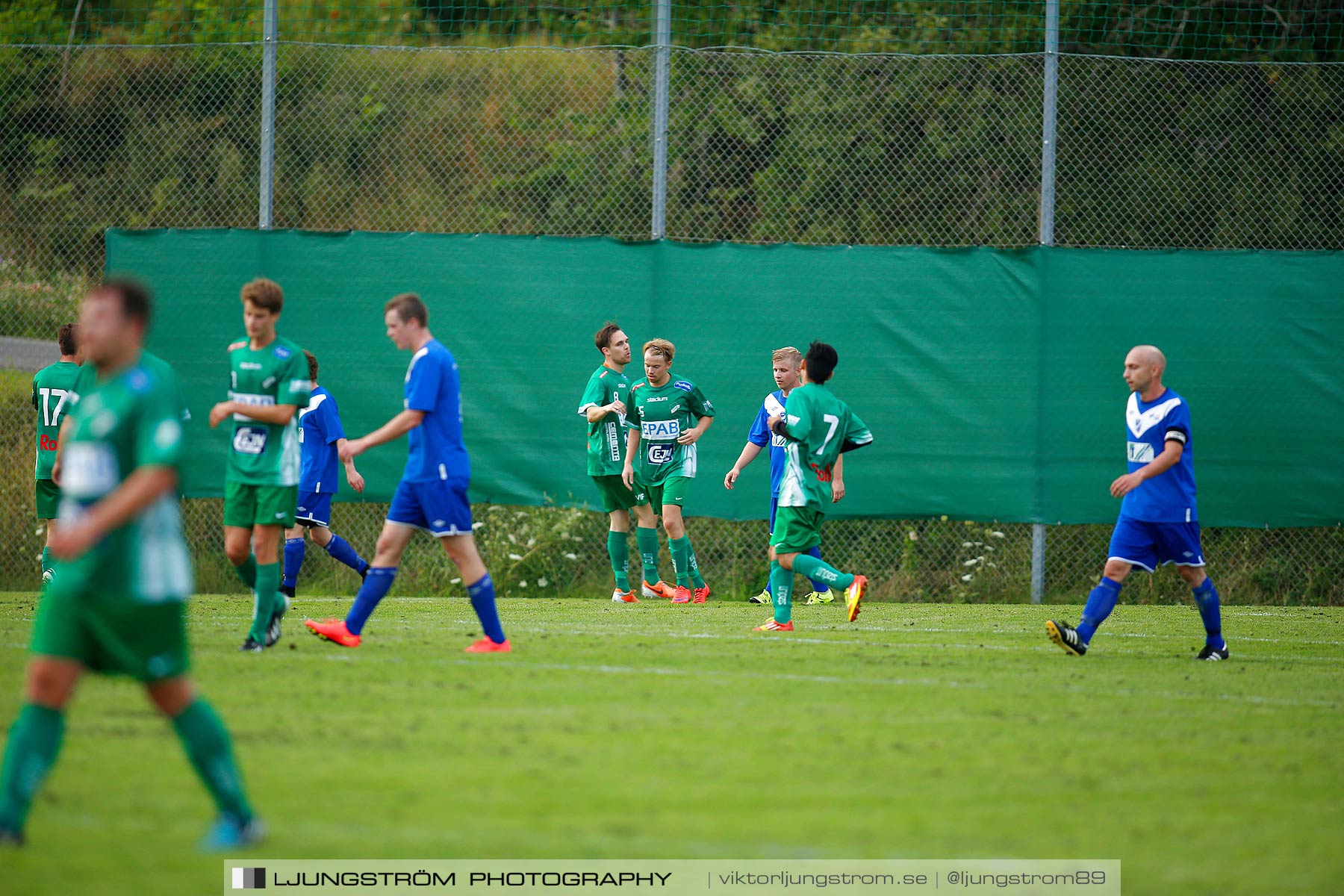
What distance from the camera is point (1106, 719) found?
22.1ft

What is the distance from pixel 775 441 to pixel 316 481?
372 centimetres

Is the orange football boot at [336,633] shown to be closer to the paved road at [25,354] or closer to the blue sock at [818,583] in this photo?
the blue sock at [818,583]

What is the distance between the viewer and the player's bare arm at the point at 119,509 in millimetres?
4258

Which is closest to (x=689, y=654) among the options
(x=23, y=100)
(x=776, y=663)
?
(x=776, y=663)

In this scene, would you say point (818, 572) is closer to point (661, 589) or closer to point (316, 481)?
point (661, 589)

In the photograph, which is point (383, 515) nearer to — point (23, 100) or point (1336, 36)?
point (23, 100)

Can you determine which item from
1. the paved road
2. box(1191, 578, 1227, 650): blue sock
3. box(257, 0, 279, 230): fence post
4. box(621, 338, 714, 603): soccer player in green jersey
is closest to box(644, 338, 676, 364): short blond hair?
box(621, 338, 714, 603): soccer player in green jersey

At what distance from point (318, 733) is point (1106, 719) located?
3535 mm

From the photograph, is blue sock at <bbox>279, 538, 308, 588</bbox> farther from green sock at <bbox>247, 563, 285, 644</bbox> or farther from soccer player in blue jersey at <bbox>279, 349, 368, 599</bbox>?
green sock at <bbox>247, 563, 285, 644</bbox>

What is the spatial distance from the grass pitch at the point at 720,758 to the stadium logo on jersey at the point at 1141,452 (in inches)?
48.4

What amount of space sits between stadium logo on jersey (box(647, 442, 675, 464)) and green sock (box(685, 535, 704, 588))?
695 millimetres

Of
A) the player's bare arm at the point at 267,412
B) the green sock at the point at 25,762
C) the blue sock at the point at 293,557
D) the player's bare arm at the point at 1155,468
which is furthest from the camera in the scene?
the blue sock at the point at 293,557

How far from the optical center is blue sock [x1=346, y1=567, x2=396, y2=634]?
27.0 ft

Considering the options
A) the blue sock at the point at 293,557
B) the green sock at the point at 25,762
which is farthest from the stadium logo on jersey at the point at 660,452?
the green sock at the point at 25,762
